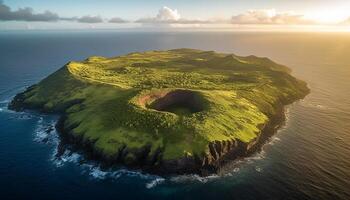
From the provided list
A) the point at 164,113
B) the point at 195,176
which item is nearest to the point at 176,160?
the point at 195,176

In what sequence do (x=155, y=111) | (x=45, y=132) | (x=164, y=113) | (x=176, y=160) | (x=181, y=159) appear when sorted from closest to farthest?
(x=176, y=160) → (x=181, y=159) → (x=164, y=113) → (x=155, y=111) → (x=45, y=132)

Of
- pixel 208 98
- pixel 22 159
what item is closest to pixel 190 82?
pixel 208 98

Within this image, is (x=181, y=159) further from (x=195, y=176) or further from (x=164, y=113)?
(x=164, y=113)

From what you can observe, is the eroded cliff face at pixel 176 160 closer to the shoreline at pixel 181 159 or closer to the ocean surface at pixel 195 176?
the shoreline at pixel 181 159

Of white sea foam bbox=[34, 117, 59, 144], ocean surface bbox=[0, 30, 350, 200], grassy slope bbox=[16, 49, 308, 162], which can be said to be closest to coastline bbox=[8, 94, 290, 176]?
grassy slope bbox=[16, 49, 308, 162]

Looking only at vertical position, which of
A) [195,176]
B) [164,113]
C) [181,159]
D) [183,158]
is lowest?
[195,176]

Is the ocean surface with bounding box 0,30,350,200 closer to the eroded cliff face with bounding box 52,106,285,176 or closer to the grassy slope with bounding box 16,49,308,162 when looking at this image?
the eroded cliff face with bounding box 52,106,285,176
